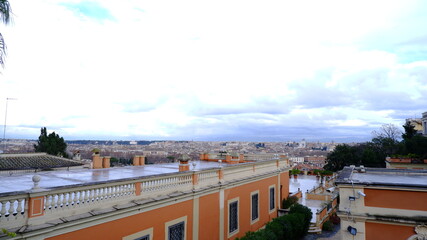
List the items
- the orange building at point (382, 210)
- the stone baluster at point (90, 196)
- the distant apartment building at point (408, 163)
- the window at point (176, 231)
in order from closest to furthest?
the stone baluster at point (90, 196), the orange building at point (382, 210), the window at point (176, 231), the distant apartment building at point (408, 163)

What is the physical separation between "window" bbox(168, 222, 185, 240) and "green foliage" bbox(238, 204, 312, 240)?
230 centimetres

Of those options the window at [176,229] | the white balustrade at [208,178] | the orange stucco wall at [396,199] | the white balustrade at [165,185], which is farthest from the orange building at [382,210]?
the window at [176,229]

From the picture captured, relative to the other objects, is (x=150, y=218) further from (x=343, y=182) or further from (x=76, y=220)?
(x=343, y=182)

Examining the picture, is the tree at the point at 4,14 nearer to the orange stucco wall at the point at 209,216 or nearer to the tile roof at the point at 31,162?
the orange stucco wall at the point at 209,216

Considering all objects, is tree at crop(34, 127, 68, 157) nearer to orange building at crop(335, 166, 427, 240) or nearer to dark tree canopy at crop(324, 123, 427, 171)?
orange building at crop(335, 166, 427, 240)

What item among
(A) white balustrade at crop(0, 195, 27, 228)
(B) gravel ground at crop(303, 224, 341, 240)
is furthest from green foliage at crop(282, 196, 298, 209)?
(A) white balustrade at crop(0, 195, 27, 228)

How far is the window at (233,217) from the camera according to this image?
12.8m

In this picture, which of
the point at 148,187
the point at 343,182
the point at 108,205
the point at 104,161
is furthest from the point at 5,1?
the point at 104,161

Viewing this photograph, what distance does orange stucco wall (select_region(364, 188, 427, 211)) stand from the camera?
8.51 meters

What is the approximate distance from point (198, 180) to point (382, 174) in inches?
325

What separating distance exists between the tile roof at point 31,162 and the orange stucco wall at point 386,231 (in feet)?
57.5

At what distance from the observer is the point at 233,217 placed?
13.1 metres

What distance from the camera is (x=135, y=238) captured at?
8.05 m

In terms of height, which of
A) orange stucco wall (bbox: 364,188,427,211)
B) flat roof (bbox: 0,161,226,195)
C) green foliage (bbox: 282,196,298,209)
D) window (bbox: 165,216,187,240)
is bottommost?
green foliage (bbox: 282,196,298,209)
